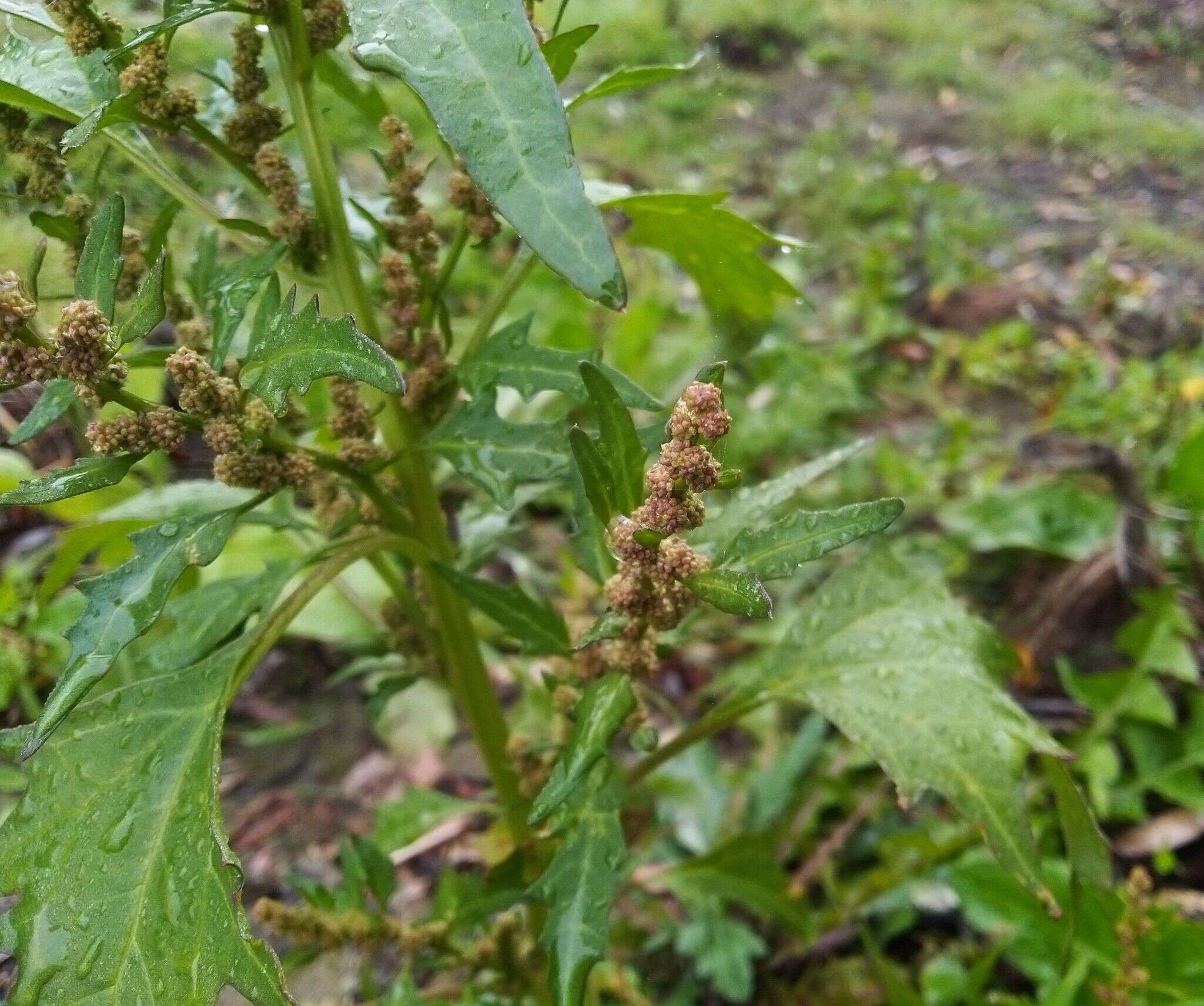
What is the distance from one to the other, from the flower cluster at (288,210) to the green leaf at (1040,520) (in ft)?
4.84

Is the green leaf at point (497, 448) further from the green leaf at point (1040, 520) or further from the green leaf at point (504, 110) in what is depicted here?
the green leaf at point (1040, 520)

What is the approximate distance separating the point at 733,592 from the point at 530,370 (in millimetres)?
284

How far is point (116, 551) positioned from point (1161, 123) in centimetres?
373

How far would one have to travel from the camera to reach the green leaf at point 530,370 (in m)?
0.73

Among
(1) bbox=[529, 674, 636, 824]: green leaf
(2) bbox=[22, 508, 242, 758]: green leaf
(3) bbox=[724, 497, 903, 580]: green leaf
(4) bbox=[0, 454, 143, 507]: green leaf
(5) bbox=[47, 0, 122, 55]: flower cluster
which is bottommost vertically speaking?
(1) bbox=[529, 674, 636, 824]: green leaf

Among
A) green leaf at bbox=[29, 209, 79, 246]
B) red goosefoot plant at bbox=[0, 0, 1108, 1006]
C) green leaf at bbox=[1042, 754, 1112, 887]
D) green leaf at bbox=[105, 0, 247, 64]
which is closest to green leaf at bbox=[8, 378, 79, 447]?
red goosefoot plant at bbox=[0, 0, 1108, 1006]

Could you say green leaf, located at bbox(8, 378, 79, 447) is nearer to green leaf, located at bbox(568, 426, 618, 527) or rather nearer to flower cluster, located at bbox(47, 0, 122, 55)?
flower cluster, located at bbox(47, 0, 122, 55)

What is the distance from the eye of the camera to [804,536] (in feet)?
1.96

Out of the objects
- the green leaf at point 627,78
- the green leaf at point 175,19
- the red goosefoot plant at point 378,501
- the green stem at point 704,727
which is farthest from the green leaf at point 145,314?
the green stem at point 704,727

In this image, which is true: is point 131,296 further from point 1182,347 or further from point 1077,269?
point 1077,269

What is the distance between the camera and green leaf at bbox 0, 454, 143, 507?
1.83ft

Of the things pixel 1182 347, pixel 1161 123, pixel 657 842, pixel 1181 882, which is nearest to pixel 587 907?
pixel 657 842

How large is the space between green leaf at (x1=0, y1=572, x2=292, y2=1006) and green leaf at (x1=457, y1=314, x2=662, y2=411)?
34cm

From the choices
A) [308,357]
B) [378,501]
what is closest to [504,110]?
[308,357]
